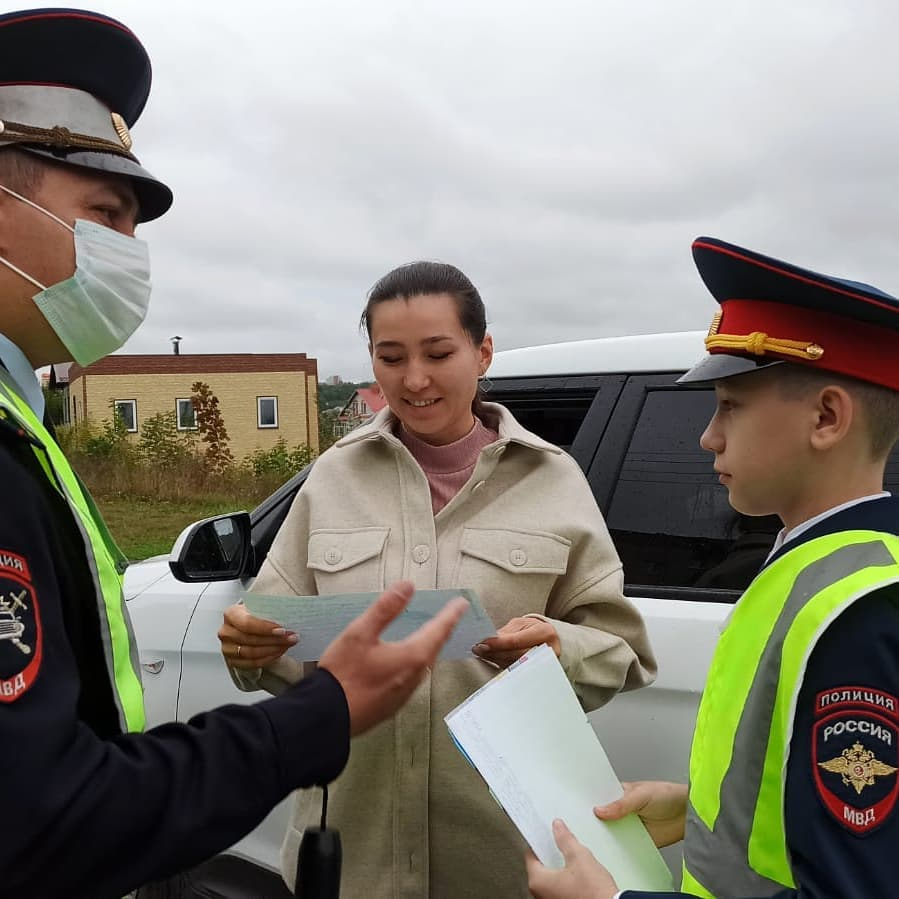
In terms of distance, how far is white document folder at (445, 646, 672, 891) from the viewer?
3.86 ft

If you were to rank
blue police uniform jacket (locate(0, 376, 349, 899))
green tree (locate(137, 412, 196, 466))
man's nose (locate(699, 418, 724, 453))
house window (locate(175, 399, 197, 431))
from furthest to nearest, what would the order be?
house window (locate(175, 399, 197, 431)), green tree (locate(137, 412, 196, 466)), man's nose (locate(699, 418, 724, 453)), blue police uniform jacket (locate(0, 376, 349, 899))

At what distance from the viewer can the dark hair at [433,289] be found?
186cm

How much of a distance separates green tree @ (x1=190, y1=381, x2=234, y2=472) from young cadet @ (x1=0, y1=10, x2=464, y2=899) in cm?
1967

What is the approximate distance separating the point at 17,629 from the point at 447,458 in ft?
3.82

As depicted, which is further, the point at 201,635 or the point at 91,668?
the point at 201,635

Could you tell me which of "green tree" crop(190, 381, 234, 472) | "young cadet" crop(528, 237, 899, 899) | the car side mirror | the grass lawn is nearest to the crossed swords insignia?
"young cadet" crop(528, 237, 899, 899)

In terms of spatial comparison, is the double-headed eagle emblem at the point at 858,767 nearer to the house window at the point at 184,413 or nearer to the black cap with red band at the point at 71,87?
the black cap with red band at the point at 71,87

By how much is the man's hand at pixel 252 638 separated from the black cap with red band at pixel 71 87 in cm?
78

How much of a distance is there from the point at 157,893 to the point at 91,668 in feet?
6.66

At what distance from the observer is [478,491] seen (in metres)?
1.83

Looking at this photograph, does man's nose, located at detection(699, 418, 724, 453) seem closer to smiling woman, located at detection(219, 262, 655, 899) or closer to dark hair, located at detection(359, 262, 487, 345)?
smiling woman, located at detection(219, 262, 655, 899)

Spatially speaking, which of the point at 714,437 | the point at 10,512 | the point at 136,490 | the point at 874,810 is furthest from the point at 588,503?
the point at 136,490

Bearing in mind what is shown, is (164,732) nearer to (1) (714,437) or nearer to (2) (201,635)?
(1) (714,437)

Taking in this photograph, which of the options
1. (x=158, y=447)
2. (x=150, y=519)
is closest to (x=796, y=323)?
(x=150, y=519)
